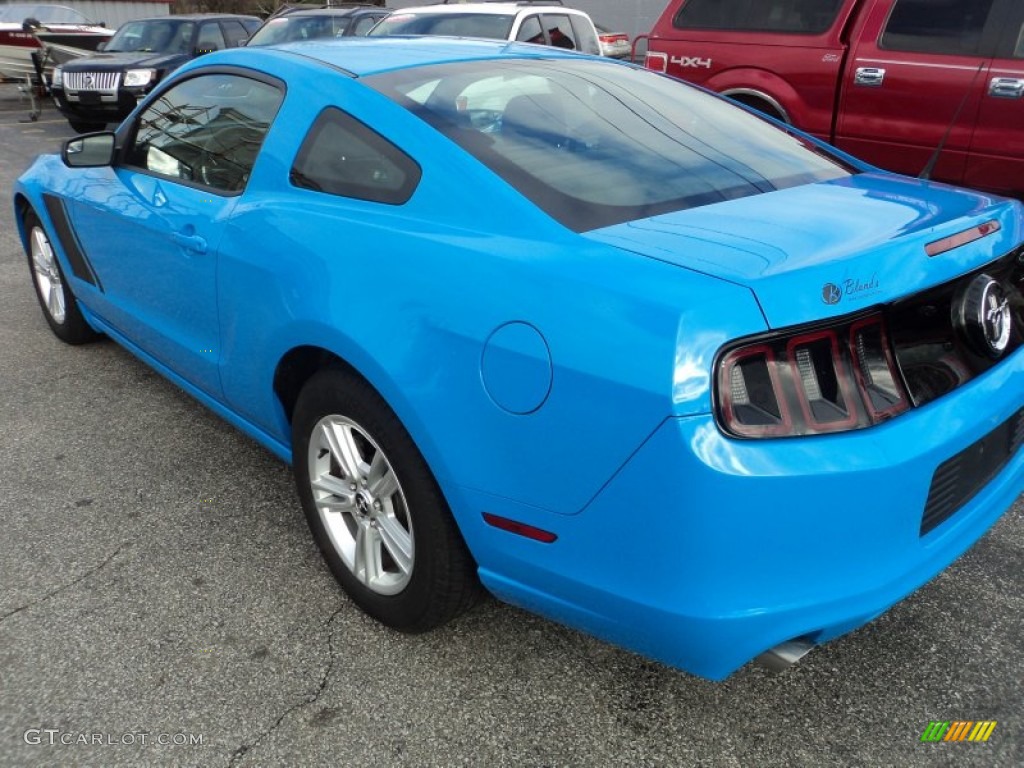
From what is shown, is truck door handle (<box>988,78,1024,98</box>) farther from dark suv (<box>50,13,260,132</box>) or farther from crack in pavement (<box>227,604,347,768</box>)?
dark suv (<box>50,13,260,132</box>)

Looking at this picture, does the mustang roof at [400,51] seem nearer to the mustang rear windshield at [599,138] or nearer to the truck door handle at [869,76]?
the mustang rear windshield at [599,138]

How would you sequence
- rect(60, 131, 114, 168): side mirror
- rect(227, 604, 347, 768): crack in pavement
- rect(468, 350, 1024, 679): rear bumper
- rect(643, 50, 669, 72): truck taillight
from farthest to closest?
rect(643, 50, 669, 72): truck taillight, rect(60, 131, 114, 168): side mirror, rect(227, 604, 347, 768): crack in pavement, rect(468, 350, 1024, 679): rear bumper

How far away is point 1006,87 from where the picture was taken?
5.14 meters

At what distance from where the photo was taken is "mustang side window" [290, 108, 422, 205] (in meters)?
2.27

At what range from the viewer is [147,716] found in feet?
7.07

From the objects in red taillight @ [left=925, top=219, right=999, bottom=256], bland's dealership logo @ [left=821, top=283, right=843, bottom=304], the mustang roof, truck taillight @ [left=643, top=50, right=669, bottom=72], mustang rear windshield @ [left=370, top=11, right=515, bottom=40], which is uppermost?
the mustang roof

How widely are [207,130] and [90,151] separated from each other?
2.82ft

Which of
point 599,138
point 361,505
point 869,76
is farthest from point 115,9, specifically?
point 361,505

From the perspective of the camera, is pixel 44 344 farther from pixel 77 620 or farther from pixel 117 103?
pixel 117 103

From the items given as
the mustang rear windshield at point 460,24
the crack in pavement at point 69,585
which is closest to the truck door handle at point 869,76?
the mustang rear windshield at point 460,24

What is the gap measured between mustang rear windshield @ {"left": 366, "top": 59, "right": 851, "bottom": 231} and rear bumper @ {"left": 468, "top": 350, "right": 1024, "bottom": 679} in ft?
2.07

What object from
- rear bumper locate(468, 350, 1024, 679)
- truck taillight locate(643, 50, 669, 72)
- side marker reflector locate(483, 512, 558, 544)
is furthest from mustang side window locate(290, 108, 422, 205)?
truck taillight locate(643, 50, 669, 72)

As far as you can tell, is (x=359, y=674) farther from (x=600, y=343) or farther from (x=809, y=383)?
(x=809, y=383)

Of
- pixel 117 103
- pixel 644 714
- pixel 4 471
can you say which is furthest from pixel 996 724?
pixel 117 103
